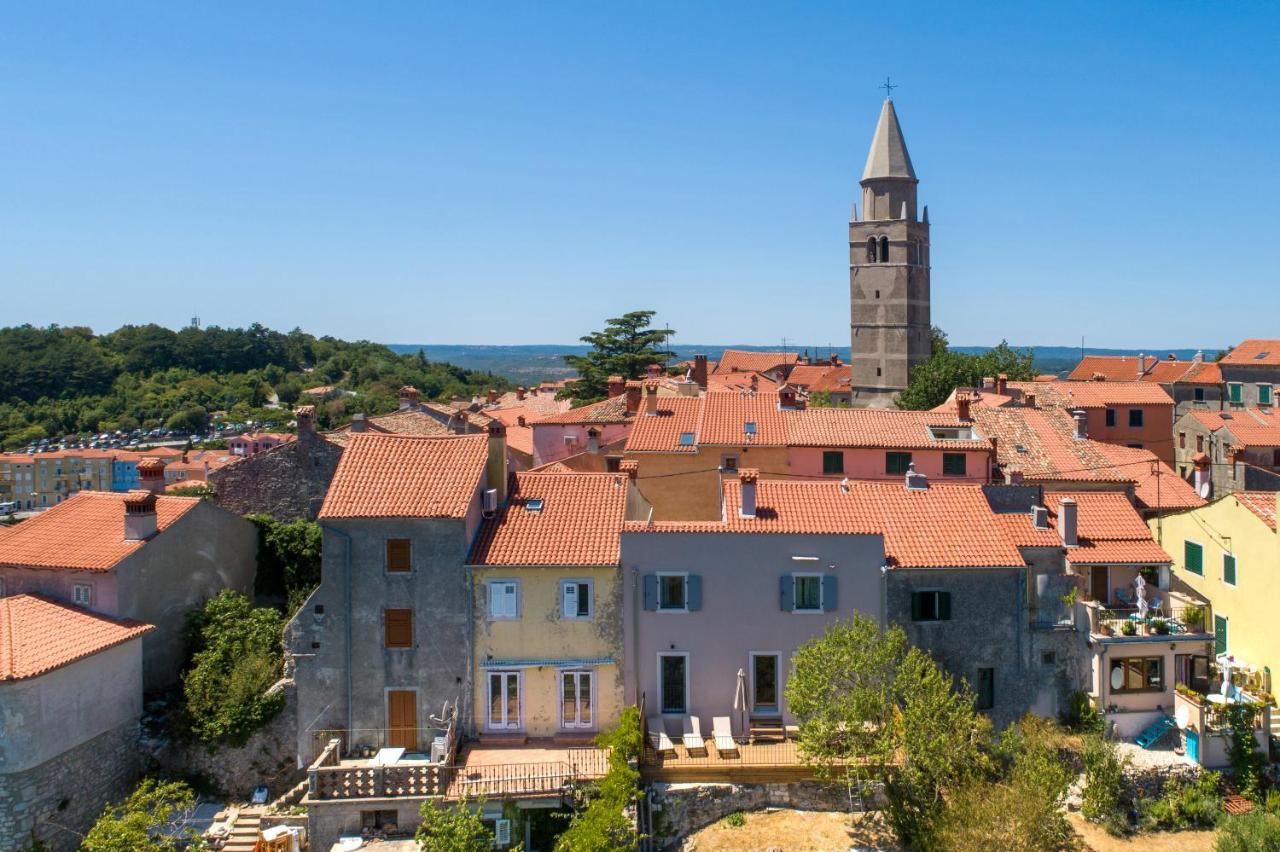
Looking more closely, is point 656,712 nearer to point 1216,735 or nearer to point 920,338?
point 1216,735

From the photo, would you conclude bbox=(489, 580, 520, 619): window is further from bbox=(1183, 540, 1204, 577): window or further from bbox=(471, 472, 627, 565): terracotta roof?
bbox=(1183, 540, 1204, 577): window

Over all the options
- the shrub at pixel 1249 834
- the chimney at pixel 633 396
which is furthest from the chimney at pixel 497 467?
the chimney at pixel 633 396

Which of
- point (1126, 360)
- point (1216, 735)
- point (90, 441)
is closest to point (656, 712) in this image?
point (1216, 735)

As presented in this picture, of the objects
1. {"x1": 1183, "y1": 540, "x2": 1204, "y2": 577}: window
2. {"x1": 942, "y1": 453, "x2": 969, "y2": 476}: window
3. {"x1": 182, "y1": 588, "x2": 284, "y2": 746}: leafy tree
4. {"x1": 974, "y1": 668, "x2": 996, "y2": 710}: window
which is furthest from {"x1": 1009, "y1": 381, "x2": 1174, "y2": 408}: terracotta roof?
{"x1": 182, "y1": 588, "x2": 284, "y2": 746}: leafy tree

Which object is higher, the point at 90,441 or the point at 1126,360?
the point at 1126,360

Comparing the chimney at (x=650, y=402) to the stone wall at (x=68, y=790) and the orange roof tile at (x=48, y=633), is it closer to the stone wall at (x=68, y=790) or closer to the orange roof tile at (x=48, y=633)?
the orange roof tile at (x=48, y=633)

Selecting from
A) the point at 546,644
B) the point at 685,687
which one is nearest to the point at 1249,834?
the point at 685,687

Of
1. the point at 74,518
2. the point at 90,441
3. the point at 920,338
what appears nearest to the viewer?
the point at 74,518
